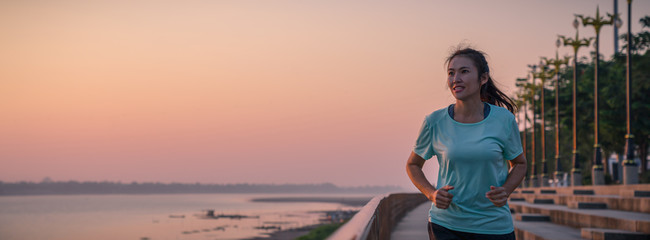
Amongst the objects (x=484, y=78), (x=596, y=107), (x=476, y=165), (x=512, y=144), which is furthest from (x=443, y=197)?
(x=596, y=107)

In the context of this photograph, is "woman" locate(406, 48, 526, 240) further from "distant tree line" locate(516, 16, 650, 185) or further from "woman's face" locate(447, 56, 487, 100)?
"distant tree line" locate(516, 16, 650, 185)

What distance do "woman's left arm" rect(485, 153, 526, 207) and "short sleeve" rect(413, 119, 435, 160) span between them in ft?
1.39

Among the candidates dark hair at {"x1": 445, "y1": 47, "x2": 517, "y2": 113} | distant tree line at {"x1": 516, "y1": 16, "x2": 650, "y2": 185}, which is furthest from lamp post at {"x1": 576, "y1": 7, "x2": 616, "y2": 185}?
dark hair at {"x1": 445, "y1": 47, "x2": 517, "y2": 113}

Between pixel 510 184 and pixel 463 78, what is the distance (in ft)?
1.92

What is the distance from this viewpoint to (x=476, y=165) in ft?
11.8

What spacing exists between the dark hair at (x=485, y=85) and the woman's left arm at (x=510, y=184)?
0.43m

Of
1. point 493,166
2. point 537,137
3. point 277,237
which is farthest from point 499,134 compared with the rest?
point 277,237

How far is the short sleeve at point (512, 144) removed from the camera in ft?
12.0

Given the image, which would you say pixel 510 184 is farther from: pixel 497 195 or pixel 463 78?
pixel 463 78

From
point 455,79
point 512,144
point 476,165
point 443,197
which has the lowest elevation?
point 443,197

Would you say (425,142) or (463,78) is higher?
(463,78)

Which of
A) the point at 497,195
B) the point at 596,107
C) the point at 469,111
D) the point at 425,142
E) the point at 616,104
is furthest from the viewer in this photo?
the point at 616,104

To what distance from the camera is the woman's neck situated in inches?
147

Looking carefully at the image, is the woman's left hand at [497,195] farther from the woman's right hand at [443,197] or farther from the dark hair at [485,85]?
the dark hair at [485,85]
